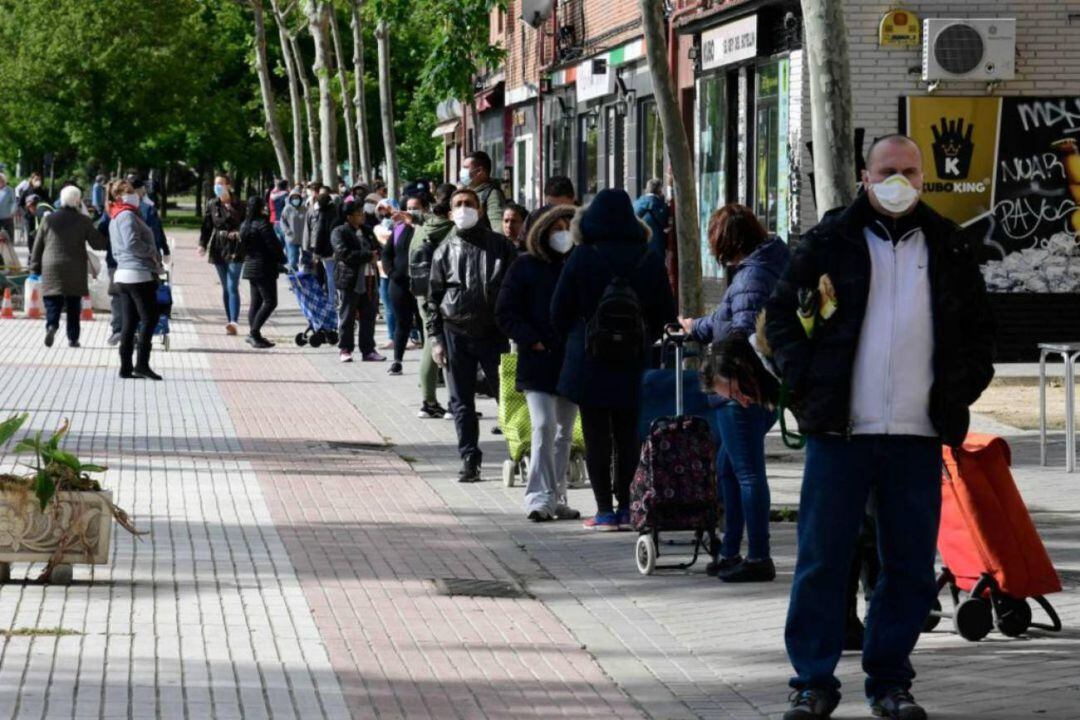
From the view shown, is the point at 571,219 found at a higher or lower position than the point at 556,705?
higher

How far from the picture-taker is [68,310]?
82.5ft

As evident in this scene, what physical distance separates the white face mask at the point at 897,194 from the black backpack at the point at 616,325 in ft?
13.9

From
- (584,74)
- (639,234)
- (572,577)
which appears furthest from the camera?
(584,74)

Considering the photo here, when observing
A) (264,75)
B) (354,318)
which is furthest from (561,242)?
(264,75)

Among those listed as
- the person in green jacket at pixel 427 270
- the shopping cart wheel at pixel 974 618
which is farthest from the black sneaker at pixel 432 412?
the shopping cart wheel at pixel 974 618

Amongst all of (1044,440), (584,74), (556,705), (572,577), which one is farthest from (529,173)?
(556,705)

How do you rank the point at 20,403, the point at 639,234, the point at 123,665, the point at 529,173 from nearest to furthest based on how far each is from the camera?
the point at 123,665 → the point at 639,234 → the point at 20,403 → the point at 529,173

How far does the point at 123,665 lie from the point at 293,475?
630 cm

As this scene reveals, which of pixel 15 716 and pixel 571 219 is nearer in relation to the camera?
pixel 15 716

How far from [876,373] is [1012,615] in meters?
1.95

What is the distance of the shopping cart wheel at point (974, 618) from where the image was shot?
330 inches

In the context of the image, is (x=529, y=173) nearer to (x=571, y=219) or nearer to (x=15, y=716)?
(x=571, y=219)

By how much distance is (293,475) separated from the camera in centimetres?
1409

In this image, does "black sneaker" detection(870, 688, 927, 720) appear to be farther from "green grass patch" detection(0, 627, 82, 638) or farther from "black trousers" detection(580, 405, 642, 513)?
"black trousers" detection(580, 405, 642, 513)
